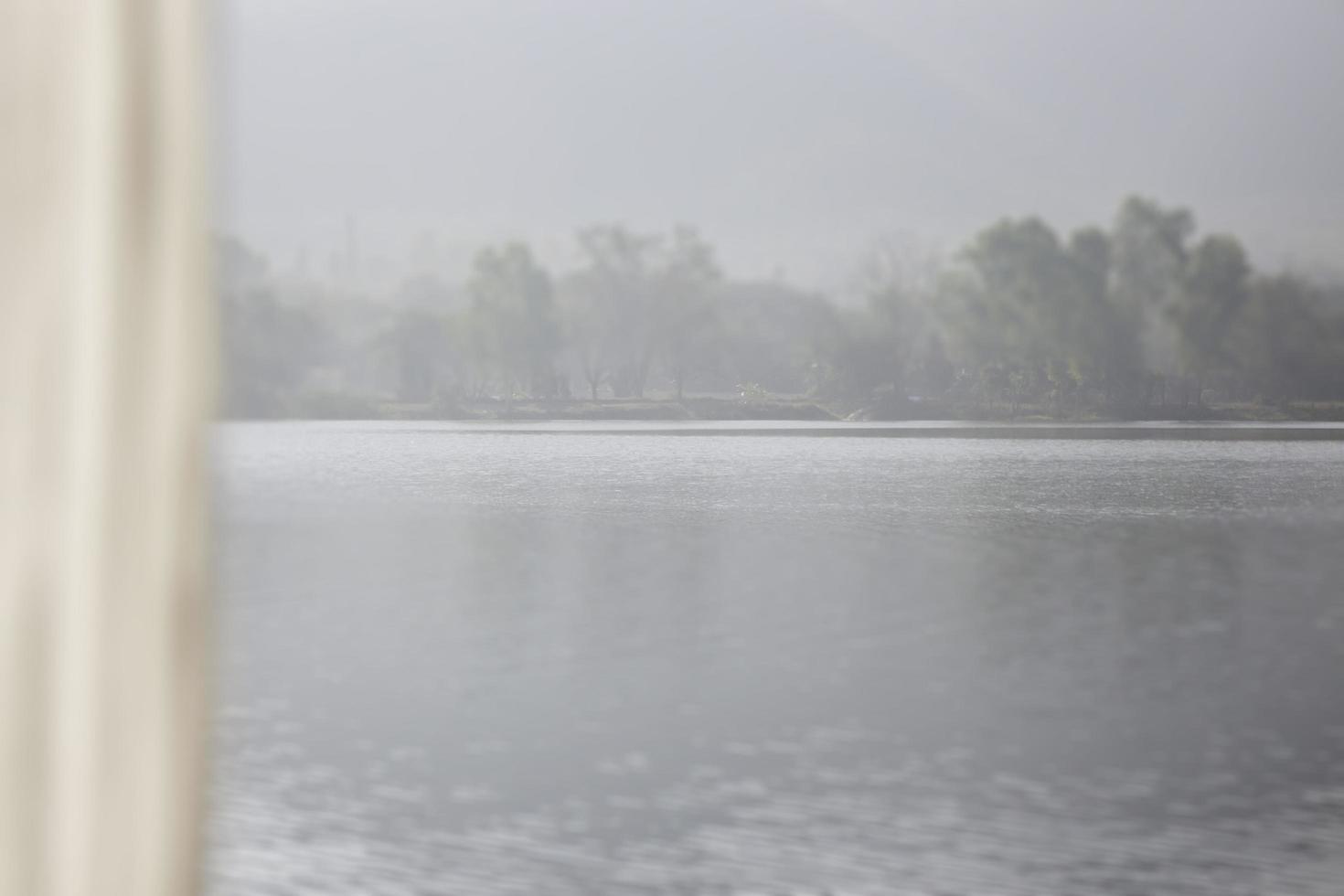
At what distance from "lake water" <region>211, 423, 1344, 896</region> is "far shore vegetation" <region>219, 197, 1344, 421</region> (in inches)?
6.4

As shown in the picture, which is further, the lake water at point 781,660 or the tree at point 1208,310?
the lake water at point 781,660

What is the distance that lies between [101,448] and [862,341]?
3944 millimetres

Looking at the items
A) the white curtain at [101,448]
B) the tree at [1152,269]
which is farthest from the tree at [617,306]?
the white curtain at [101,448]

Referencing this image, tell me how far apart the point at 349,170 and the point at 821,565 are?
11.8 feet

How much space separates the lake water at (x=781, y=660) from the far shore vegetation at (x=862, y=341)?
0.16m

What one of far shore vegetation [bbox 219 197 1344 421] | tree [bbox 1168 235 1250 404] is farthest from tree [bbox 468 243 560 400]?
tree [bbox 1168 235 1250 404]

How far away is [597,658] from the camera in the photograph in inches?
341

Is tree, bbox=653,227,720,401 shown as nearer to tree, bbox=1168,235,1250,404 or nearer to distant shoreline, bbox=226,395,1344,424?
distant shoreline, bbox=226,395,1344,424

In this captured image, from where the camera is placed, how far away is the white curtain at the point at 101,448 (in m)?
1.56

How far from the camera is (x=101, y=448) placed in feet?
5.28

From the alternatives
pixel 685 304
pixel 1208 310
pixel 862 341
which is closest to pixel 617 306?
pixel 685 304

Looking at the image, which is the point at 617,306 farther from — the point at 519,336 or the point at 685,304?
the point at 519,336

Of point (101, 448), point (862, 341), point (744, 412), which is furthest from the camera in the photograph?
point (744, 412)

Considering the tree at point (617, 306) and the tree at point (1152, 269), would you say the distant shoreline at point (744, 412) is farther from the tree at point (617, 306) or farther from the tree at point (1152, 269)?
the tree at point (1152, 269)
